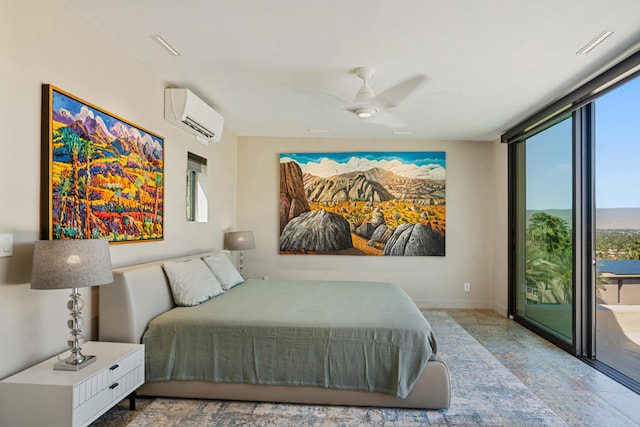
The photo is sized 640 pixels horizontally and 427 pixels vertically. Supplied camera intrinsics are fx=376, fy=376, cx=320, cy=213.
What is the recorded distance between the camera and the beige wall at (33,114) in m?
1.96

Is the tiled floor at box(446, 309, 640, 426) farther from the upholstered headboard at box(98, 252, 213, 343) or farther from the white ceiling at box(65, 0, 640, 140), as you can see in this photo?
the upholstered headboard at box(98, 252, 213, 343)

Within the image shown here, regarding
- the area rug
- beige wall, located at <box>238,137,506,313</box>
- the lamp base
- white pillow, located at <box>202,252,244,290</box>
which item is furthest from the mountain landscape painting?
beige wall, located at <box>238,137,506,313</box>

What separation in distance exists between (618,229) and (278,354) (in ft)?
9.71

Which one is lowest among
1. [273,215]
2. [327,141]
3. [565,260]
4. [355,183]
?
[565,260]

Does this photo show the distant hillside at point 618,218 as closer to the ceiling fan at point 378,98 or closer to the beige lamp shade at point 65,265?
the ceiling fan at point 378,98

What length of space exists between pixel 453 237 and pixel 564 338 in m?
2.12

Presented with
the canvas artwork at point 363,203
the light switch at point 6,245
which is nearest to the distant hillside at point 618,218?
the canvas artwork at point 363,203

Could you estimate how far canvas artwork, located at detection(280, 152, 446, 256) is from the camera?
5688 mm

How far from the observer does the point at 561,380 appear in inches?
120

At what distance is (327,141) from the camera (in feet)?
19.1

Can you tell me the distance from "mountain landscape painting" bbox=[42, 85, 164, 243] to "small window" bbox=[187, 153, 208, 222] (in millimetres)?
651

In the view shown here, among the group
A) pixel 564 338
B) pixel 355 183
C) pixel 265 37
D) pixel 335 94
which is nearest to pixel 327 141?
pixel 355 183

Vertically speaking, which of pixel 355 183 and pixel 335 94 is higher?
pixel 335 94

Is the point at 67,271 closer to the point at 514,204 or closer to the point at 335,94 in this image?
the point at 335,94
